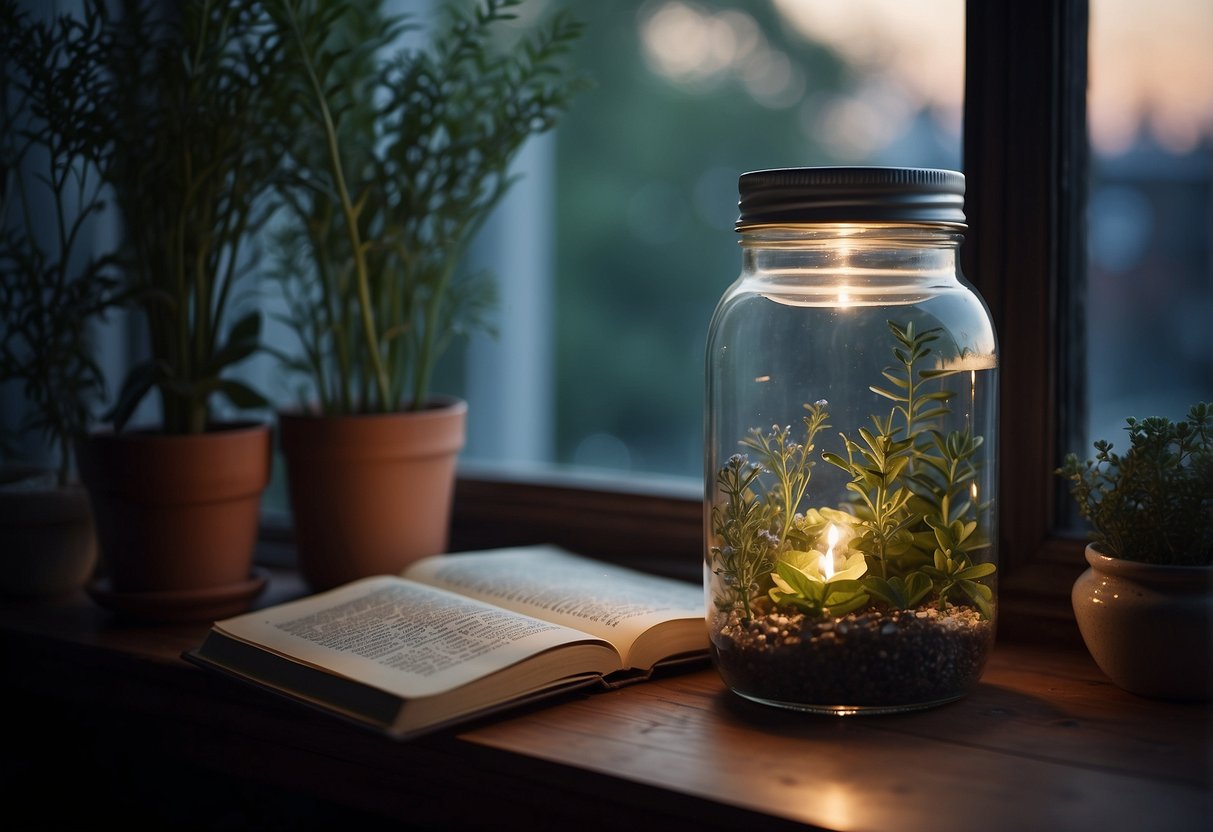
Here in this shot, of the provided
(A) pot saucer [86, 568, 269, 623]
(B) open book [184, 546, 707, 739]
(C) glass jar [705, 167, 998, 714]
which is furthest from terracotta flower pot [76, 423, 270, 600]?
(C) glass jar [705, 167, 998, 714]

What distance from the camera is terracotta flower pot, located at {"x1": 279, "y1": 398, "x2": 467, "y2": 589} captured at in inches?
41.0

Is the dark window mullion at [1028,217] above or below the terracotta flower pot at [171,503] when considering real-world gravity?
above

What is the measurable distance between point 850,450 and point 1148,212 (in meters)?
0.51

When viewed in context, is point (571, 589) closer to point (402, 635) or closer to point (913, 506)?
point (402, 635)

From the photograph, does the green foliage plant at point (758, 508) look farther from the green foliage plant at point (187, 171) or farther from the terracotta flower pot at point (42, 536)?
the terracotta flower pot at point (42, 536)

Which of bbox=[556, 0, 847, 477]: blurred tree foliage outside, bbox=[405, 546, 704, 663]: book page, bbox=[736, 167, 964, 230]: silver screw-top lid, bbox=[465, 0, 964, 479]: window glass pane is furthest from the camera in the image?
bbox=[556, 0, 847, 477]: blurred tree foliage outside

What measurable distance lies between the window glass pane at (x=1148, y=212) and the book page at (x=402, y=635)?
0.54 metres

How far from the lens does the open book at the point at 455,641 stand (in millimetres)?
731

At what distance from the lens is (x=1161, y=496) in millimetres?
761

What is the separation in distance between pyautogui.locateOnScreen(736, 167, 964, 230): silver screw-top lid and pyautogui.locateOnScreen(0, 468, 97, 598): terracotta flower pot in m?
0.76

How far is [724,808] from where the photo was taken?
630mm

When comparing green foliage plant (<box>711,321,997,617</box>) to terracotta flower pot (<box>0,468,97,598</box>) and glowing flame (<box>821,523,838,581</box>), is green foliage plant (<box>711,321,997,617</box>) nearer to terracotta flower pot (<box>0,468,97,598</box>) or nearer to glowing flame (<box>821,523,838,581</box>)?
glowing flame (<box>821,523,838,581</box>)

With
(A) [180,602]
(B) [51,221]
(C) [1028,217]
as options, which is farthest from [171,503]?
(C) [1028,217]

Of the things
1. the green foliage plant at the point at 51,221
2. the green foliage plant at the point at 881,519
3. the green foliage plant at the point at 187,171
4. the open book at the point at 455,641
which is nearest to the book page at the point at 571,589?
the open book at the point at 455,641
